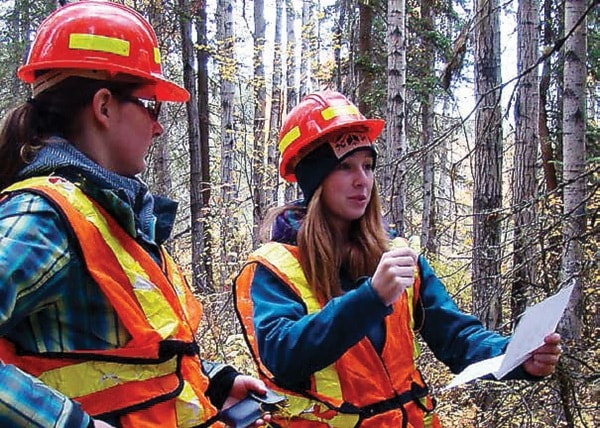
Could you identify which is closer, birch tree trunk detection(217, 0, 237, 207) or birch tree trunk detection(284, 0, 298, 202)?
birch tree trunk detection(217, 0, 237, 207)

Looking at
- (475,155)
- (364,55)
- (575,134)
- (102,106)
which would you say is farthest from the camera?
(364,55)

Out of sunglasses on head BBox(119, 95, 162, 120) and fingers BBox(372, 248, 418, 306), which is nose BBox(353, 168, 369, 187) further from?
sunglasses on head BBox(119, 95, 162, 120)

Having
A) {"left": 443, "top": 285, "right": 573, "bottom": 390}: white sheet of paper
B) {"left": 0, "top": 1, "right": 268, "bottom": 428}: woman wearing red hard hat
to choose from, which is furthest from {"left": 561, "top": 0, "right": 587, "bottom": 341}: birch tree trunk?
{"left": 0, "top": 1, "right": 268, "bottom": 428}: woman wearing red hard hat

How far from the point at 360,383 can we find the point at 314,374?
0.56 ft

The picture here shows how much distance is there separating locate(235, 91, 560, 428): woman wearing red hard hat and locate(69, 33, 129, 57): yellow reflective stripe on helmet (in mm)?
1022

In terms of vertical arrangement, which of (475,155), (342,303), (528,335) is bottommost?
(528,335)

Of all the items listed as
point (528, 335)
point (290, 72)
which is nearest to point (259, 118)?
point (290, 72)

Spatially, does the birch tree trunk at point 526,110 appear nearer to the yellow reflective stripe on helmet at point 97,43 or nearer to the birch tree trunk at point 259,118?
the birch tree trunk at point 259,118

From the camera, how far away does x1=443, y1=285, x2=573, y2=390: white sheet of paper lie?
2109mm

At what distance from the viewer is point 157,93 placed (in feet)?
6.88

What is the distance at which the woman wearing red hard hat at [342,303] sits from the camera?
224 centimetres

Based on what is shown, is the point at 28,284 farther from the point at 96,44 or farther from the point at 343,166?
the point at 343,166

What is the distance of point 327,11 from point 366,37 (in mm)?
4717

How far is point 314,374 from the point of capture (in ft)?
7.82
